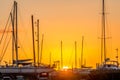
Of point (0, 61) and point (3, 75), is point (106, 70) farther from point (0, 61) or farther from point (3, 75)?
point (0, 61)

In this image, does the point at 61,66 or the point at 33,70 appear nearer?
the point at 33,70

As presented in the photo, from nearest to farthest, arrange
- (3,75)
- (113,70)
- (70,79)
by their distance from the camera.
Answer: (113,70), (3,75), (70,79)

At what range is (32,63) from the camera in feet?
356

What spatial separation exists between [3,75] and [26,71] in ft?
15.3

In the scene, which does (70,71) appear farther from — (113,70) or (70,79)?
(113,70)

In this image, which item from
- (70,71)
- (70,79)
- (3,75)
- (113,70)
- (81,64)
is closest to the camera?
(113,70)

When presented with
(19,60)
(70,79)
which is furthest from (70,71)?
(19,60)

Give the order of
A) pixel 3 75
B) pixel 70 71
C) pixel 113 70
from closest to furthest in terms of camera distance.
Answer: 1. pixel 113 70
2. pixel 3 75
3. pixel 70 71

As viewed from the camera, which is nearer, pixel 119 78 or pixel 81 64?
pixel 119 78

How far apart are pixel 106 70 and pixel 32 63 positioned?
21.3 metres

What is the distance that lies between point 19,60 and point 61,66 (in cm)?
3229

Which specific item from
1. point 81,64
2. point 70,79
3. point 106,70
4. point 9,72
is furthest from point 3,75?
point 81,64

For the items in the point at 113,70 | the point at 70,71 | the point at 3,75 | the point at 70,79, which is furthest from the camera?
the point at 70,71

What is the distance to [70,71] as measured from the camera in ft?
388
